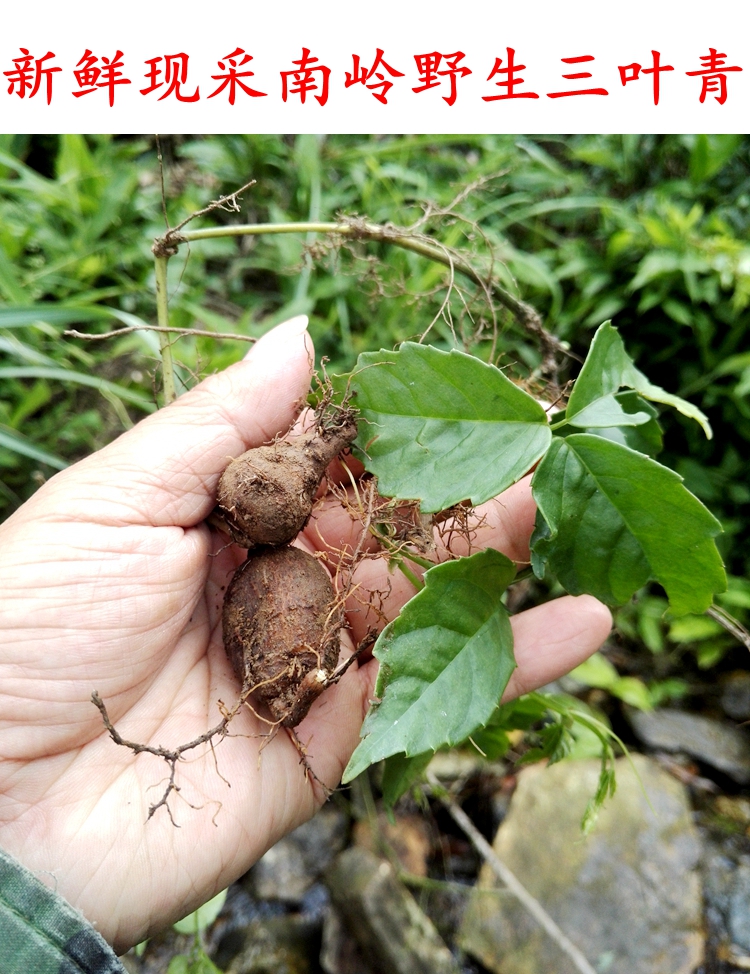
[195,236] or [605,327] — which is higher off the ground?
[195,236]

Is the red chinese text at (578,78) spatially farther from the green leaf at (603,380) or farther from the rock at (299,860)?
the rock at (299,860)

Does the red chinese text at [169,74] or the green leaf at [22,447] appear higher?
the red chinese text at [169,74]

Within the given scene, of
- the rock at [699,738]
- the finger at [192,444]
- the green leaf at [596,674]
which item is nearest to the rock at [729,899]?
the rock at [699,738]

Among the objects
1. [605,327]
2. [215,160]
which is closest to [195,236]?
[605,327]

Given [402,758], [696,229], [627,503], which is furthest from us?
[696,229]

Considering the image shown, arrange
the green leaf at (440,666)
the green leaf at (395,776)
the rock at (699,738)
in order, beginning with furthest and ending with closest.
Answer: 1. the rock at (699,738)
2. the green leaf at (395,776)
3. the green leaf at (440,666)

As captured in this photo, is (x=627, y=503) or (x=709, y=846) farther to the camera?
(x=709, y=846)

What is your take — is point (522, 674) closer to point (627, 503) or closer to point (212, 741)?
point (627, 503)

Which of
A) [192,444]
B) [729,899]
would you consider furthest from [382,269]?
[729,899]

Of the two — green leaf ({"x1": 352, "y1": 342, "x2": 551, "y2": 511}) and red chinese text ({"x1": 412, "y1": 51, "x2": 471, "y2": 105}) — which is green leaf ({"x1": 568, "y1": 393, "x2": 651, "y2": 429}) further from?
red chinese text ({"x1": 412, "y1": 51, "x2": 471, "y2": 105})

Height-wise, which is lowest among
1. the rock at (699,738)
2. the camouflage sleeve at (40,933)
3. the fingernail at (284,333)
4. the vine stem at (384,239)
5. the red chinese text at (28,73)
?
the rock at (699,738)
